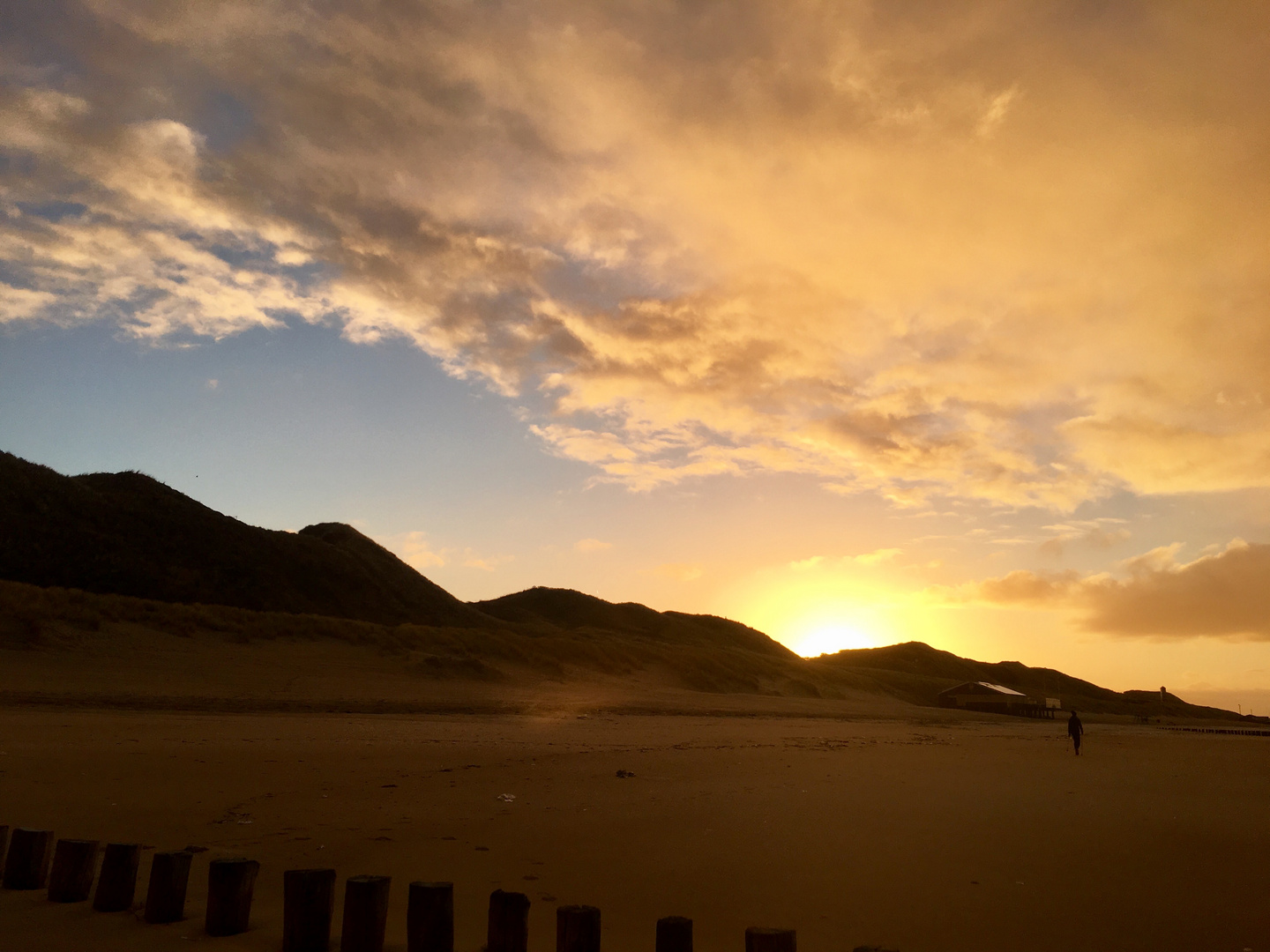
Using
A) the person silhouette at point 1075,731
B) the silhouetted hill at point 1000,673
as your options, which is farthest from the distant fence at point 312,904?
the silhouetted hill at point 1000,673

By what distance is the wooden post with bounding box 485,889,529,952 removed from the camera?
3.88m

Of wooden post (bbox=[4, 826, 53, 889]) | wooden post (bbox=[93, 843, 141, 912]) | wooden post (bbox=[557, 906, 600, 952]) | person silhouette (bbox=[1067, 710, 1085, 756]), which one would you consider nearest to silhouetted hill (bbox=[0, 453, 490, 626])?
person silhouette (bbox=[1067, 710, 1085, 756])

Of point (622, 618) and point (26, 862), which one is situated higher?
point (622, 618)

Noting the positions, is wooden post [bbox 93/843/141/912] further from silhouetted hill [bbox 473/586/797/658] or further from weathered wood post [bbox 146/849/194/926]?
silhouetted hill [bbox 473/586/797/658]

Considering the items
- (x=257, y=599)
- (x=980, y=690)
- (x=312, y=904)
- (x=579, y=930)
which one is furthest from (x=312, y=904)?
(x=980, y=690)

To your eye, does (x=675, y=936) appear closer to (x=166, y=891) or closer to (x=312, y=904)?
(x=312, y=904)

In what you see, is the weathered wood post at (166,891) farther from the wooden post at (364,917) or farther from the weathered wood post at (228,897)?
the wooden post at (364,917)

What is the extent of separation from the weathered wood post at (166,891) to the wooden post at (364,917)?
3.77 feet

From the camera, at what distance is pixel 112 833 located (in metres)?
7.03

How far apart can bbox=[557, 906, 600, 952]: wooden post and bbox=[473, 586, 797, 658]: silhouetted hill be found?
89.0 metres

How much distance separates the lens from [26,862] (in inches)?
199

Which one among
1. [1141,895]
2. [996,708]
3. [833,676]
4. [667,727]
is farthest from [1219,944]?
[996,708]

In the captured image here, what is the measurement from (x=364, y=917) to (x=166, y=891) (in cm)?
137

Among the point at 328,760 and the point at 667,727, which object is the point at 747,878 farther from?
the point at 667,727
